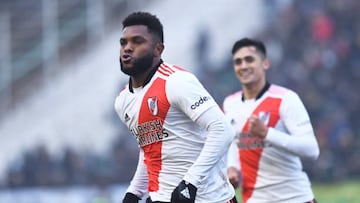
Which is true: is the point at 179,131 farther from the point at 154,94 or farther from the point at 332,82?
the point at 332,82

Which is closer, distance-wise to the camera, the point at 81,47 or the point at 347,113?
the point at 347,113

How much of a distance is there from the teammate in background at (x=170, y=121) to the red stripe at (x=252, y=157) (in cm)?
170

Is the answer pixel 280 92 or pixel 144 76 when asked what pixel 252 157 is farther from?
pixel 144 76

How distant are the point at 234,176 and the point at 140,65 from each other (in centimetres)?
208

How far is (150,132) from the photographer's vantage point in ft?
19.1

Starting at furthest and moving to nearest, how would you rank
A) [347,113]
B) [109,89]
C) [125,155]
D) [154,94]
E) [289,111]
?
[109,89] < [125,155] < [347,113] < [289,111] < [154,94]

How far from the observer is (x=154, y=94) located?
Result: 5.71m

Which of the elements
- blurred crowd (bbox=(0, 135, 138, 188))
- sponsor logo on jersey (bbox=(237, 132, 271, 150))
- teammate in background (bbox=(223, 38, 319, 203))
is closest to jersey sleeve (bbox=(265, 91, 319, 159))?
teammate in background (bbox=(223, 38, 319, 203))

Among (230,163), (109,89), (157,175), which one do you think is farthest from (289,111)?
(109,89)

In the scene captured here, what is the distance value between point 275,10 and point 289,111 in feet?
30.4

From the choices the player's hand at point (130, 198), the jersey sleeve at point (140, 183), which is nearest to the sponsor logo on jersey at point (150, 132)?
the jersey sleeve at point (140, 183)

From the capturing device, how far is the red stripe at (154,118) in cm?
568

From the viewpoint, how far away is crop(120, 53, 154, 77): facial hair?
570 centimetres

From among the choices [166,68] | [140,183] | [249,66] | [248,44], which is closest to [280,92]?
[249,66]
